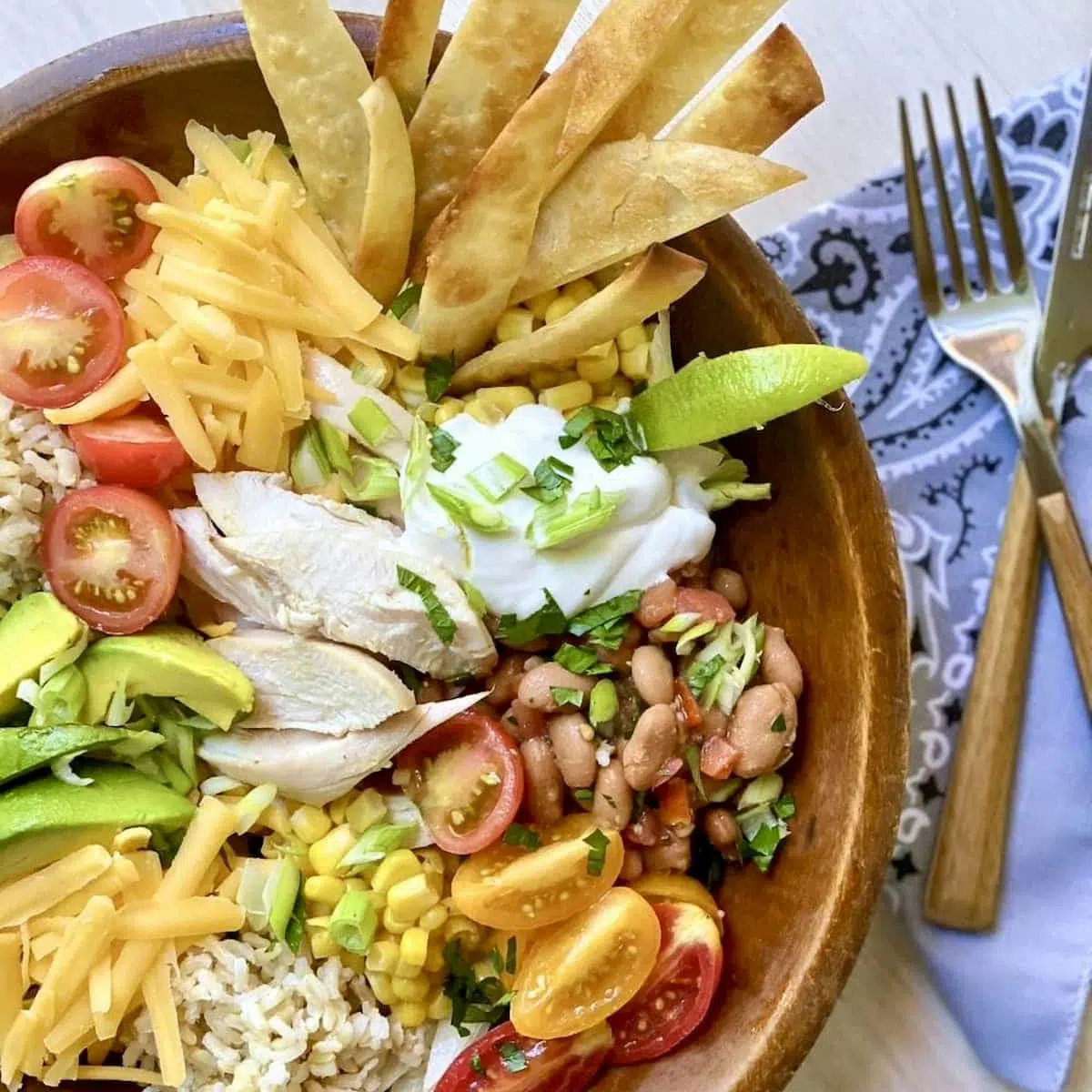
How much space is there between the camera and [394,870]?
1936 mm

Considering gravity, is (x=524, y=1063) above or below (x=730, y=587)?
below

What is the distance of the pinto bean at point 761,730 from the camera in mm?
1951

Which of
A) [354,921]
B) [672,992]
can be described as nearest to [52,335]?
[354,921]

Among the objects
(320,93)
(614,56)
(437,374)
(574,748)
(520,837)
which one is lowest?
(520,837)

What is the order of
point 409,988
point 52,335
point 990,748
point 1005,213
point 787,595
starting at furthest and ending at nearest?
point 1005,213
point 990,748
point 787,595
point 409,988
point 52,335

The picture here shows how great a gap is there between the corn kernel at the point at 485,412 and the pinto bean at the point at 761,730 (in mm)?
615

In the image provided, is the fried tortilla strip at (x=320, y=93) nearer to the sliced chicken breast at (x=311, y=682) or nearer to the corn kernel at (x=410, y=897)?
the sliced chicken breast at (x=311, y=682)

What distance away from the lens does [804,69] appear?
6.13 feet

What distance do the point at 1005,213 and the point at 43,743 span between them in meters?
2.01

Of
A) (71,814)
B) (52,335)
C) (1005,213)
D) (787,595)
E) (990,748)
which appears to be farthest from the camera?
(1005,213)

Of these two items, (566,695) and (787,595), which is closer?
(566,695)

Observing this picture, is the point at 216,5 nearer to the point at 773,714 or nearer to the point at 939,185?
the point at 939,185

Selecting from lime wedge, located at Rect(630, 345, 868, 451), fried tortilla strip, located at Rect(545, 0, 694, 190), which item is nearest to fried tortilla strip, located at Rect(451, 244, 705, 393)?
lime wedge, located at Rect(630, 345, 868, 451)

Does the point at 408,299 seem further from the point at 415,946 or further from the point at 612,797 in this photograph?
the point at 415,946
